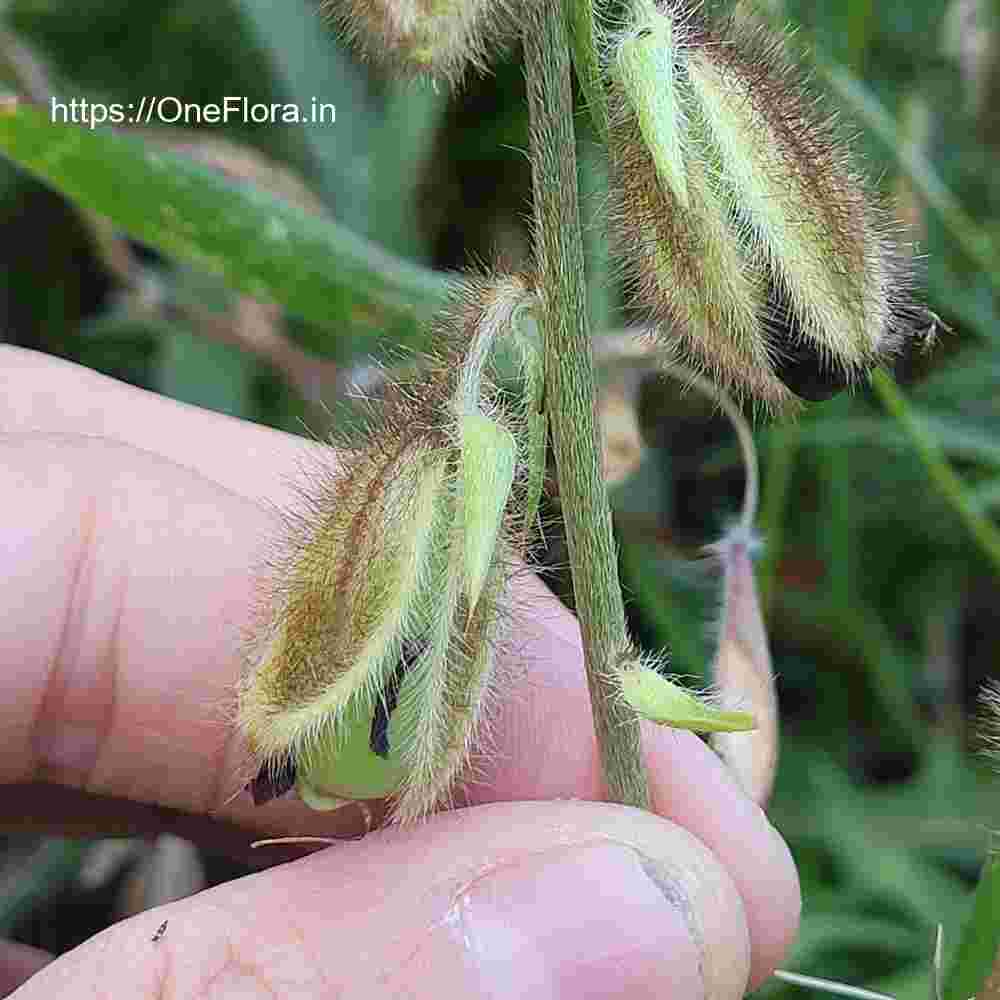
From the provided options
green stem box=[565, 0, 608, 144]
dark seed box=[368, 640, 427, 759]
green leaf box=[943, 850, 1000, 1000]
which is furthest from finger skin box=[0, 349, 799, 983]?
green stem box=[565, 0, 608, 144]

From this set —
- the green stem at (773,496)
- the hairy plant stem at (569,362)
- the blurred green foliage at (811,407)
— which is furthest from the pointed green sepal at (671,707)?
the green stem at (773,496)

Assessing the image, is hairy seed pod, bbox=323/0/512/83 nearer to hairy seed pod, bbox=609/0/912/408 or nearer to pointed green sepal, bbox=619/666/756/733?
hairy seed pod, bbox=609/0/912/408

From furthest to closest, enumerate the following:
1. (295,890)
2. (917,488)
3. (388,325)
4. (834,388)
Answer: (917,488)
(388,325)
(295,890)
(834,388)

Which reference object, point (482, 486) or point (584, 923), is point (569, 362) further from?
point (584, 923)

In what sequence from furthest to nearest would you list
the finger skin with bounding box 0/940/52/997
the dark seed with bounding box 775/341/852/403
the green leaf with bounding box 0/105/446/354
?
the green leaf with bounding box 0/105/446/354, the finger skin with bounding box 0/940/52/997, the dark seed with bounding box 775/341/852/403

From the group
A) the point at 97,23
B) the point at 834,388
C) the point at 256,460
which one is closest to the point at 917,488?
the point at 256,460

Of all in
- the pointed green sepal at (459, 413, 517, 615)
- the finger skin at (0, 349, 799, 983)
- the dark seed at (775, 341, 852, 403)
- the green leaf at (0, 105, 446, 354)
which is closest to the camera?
the pointed green sepal at (459, 413, 517, 615)

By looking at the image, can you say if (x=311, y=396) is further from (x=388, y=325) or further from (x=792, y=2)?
(x=792, y=2)

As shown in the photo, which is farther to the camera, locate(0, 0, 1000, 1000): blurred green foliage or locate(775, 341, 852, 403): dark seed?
locate(0, 0, 1000, 1000): blurred green foliage
